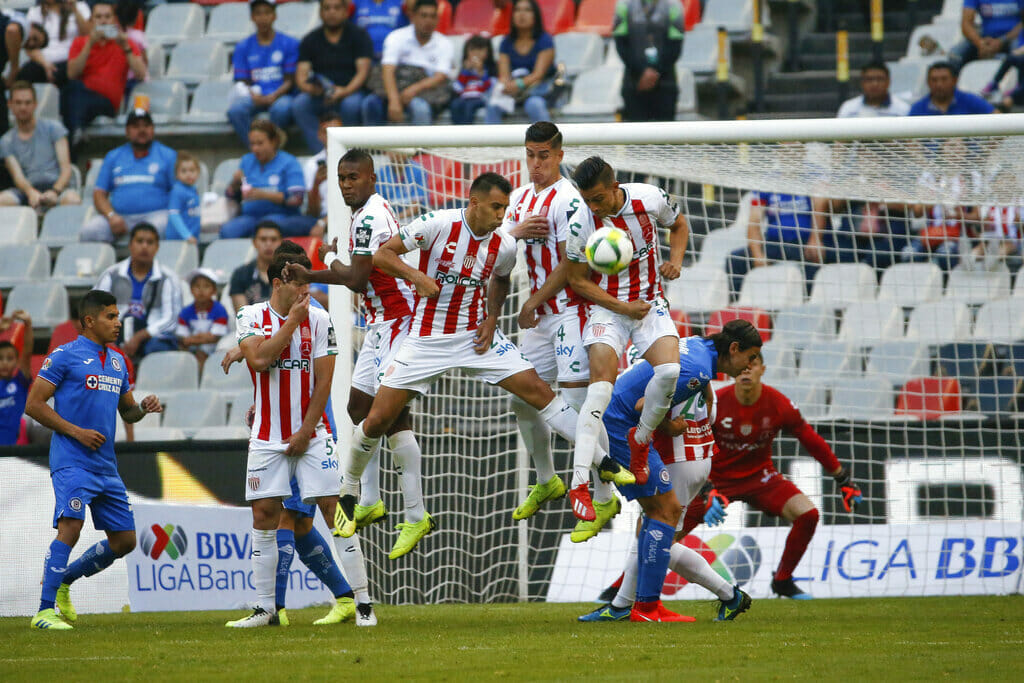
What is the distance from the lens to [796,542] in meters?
10.0

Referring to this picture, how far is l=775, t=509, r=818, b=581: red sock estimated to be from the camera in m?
9.94

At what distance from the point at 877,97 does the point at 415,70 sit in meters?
5.35

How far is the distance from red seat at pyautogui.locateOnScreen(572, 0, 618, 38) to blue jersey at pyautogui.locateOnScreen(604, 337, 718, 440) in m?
9.93

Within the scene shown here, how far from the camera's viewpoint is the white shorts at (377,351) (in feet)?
28.2

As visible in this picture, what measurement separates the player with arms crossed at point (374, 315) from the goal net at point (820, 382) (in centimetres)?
111

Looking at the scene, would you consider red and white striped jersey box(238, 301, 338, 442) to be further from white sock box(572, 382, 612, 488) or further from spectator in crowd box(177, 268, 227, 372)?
spectator in crowd box(177, 268, 227, 372)

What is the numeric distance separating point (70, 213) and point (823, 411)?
9.70 metres

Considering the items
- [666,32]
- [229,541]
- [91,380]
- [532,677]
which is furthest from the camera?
[666,32]

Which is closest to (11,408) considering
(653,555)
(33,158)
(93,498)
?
(93,498)

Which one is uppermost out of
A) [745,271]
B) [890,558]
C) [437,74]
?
[437,74]

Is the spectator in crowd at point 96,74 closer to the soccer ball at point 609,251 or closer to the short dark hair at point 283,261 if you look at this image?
the short dark hair at point 283,261

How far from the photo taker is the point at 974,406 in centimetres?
1134

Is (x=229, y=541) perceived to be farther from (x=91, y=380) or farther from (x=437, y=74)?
(x=437, y=74)

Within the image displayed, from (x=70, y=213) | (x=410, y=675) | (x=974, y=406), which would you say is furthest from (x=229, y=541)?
(x=70, y=213)
